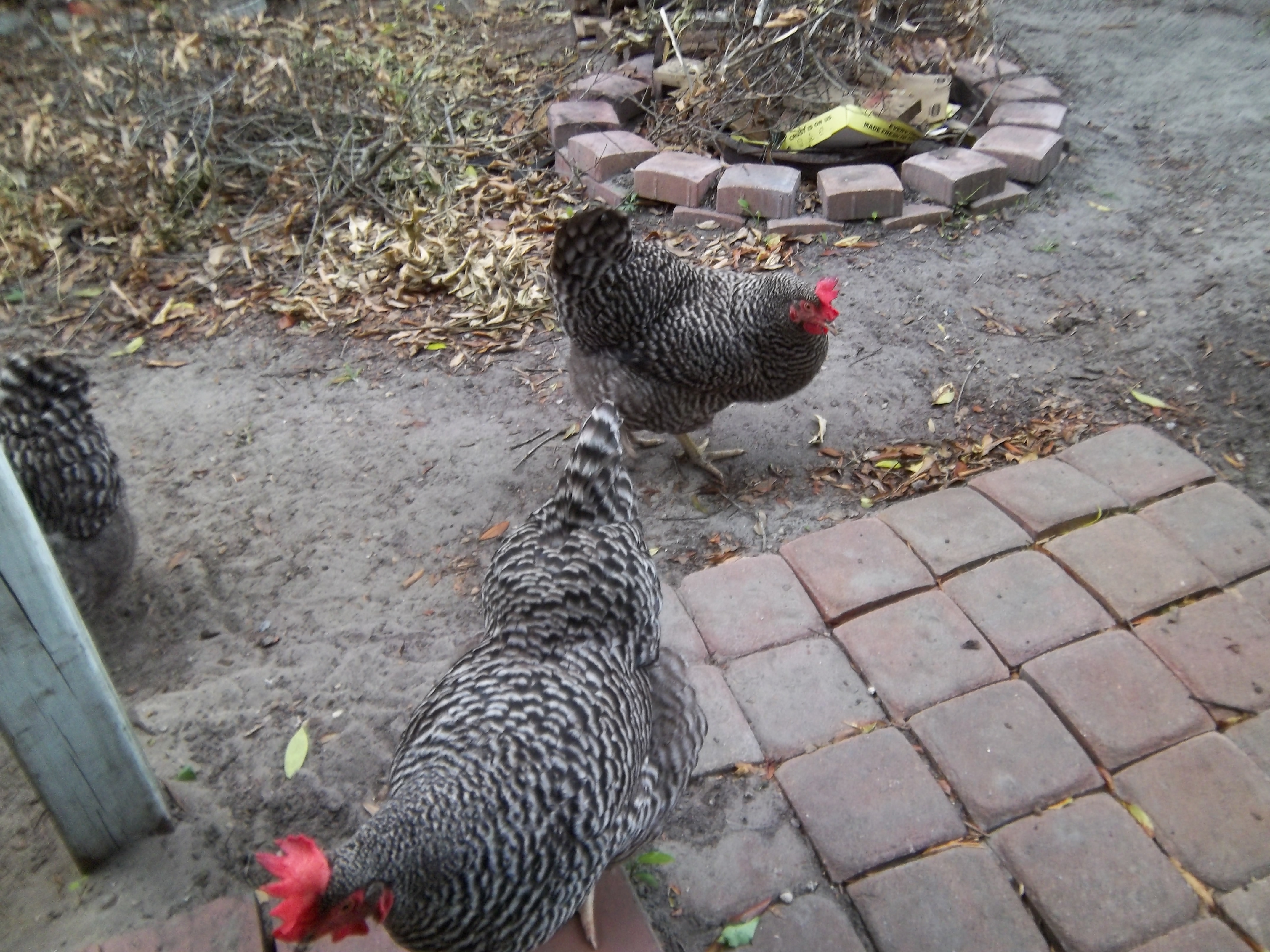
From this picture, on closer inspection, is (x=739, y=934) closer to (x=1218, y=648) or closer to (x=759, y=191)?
(x=1218, y=648)

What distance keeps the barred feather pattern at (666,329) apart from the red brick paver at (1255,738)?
1762mm

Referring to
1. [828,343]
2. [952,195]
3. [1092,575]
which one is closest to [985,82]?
[952,195]

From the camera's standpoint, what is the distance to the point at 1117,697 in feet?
7.28

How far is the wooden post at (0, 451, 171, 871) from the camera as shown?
1592 mm

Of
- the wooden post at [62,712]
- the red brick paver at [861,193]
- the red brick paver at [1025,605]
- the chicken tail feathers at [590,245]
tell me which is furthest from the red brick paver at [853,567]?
the red brick paver at [861,193]

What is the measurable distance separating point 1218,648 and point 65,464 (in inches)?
142

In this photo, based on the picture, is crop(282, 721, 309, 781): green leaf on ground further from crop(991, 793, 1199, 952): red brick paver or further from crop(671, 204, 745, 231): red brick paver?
crop(671, 204, 745, 231): red brick paver

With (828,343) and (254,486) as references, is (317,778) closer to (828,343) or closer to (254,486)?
(254,486)

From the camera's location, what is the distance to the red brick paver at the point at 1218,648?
7.25 feet

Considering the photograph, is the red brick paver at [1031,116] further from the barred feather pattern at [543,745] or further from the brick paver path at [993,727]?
the barred feather pattern at [543,745]

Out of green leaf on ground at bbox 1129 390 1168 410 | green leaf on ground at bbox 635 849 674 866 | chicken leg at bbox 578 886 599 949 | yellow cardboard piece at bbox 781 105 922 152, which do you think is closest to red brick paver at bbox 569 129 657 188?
yellow cardboard piece at bbox 781 105 922 152

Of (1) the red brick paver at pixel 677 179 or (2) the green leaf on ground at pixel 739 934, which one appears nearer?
(2) the green leaf on ground at pixel 739 934

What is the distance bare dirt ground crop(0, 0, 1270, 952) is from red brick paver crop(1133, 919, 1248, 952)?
39.8 inches

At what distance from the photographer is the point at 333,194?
511 cm
